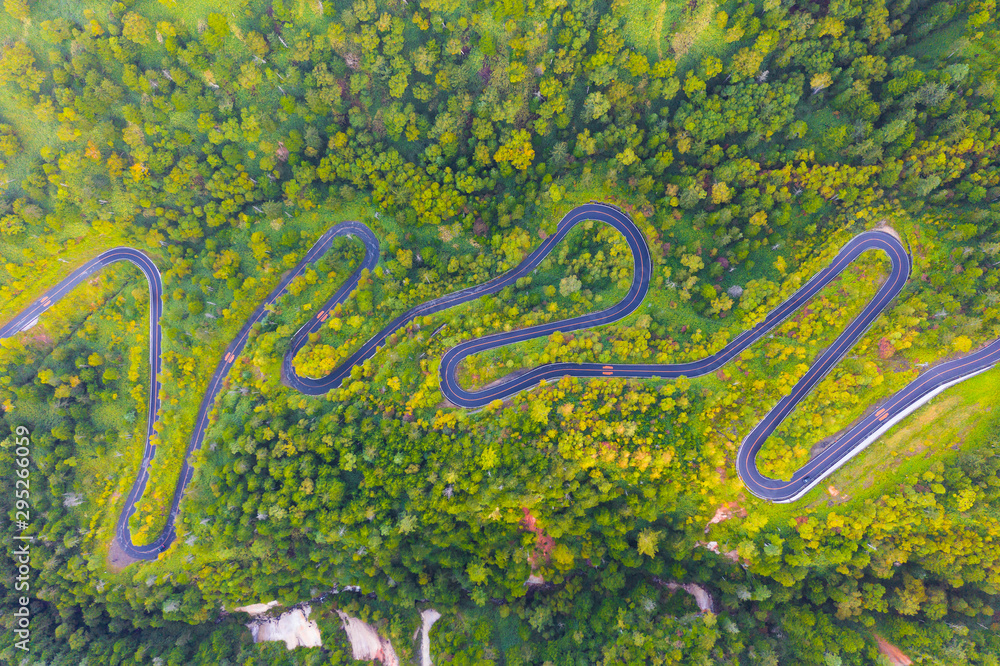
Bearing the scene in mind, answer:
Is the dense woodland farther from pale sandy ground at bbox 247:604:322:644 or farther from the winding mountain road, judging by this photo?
the winding mountain road

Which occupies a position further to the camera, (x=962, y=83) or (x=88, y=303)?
(x=88, y=303)

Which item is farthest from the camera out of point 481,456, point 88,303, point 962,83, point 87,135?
point 88,303

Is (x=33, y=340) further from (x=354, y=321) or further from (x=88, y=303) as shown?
(x=354, y=321)

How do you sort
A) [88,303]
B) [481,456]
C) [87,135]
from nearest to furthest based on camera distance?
[481,456]
[87,135]
[88,303]

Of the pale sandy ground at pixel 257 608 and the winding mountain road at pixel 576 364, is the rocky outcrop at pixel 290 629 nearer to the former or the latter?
the pale sandy ground at pixel 257 608

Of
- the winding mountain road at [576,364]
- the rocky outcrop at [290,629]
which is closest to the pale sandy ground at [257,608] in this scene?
the rocky outcrop at [290,629]

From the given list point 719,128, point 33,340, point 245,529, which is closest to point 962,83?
point 719,128
